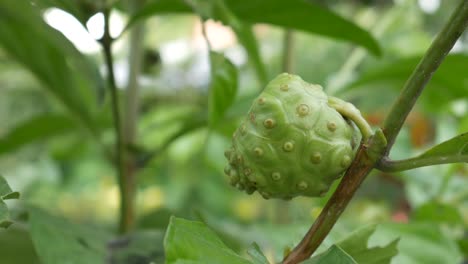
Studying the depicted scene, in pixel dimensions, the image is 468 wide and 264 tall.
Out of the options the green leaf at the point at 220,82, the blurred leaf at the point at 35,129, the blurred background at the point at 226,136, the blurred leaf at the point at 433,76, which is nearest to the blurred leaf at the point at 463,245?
the blurred background at the point at 226,136

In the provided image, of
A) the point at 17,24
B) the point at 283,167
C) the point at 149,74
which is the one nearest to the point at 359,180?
the point at 283,167

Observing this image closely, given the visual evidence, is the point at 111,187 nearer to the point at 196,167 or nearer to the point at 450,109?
the point at 196,167

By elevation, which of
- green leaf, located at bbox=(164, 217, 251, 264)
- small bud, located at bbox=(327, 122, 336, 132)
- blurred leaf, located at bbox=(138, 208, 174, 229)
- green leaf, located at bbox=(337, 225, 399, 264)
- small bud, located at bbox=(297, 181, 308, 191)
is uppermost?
small bud, located at bbox=(327, 122, 336, 132)

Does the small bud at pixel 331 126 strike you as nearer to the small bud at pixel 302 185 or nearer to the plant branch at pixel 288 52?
the small bud at pixel 302 185

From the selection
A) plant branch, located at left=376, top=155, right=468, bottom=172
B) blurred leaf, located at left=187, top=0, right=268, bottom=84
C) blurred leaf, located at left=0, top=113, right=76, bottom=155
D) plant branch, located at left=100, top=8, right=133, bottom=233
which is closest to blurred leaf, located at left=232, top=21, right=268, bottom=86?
blurred leaf, located at left=187, top=0, right=268, bottom=84

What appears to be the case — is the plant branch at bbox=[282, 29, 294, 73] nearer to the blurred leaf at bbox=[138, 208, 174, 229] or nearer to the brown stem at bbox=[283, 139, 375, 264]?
the blurred leaf at bbox=[138, 208, 174, 229]

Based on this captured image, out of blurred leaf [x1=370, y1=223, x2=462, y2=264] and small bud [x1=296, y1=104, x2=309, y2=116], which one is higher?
small bud [x1=296, y1=104, x2=309, y2=116]

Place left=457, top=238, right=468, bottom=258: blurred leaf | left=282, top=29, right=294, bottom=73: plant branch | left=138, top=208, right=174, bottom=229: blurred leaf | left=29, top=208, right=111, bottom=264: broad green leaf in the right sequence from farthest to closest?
left=282, top=29, right=294, bottom=73: plant branch < left=138, top=208, right=174, bottom=229: blurred leaf < left=457, top=238, right=468, bottom=258: blurred leaf < left=29, top=208, right=111, bottom=264: broad green leaf

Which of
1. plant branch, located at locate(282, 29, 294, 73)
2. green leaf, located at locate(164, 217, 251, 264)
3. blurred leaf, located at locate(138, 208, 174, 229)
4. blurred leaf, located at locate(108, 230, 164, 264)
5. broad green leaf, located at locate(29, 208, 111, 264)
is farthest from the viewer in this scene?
plant branch, located at locate(282, 29, 294, 73)
